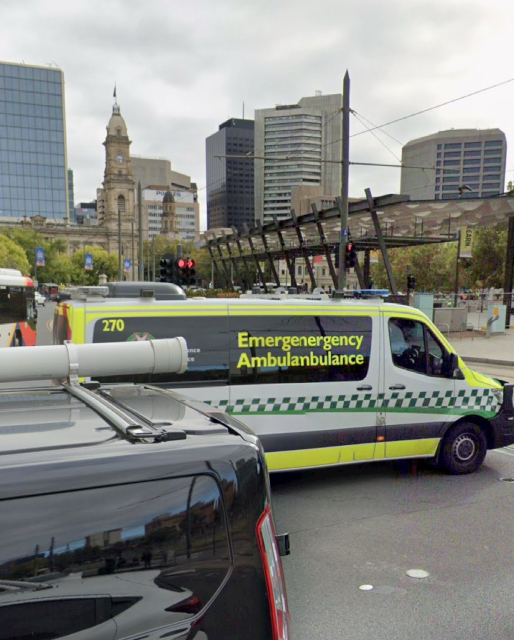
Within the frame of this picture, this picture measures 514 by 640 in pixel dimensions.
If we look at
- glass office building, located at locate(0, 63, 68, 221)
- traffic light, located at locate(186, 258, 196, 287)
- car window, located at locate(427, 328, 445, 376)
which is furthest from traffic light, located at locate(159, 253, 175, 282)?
glass office building, located at locate(0, 63, 68, 221)

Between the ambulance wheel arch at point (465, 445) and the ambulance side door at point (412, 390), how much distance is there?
0.16 meters

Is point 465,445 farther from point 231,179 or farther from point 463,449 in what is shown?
point 231,179

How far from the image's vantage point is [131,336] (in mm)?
5066

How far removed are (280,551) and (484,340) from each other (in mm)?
22121

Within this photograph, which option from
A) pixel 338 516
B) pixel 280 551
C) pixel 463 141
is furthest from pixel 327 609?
pixel 463 141

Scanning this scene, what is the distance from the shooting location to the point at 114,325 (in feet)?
16.5

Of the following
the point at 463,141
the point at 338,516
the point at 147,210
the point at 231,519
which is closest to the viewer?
the point at 231,519

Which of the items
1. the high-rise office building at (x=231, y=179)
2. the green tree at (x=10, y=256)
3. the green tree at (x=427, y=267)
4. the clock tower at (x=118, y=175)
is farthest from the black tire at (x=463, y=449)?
the clock tower at (x=118, y=175)

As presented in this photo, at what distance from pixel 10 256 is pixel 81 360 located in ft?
205

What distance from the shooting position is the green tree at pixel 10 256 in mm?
54469

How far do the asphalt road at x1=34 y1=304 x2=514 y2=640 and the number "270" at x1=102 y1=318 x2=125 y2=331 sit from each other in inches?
93.1

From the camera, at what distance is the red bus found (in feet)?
58.4

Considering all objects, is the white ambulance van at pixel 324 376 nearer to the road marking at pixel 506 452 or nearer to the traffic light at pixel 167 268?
the road marking at pixel 506 452

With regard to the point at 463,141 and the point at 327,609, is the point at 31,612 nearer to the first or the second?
the point at 327,609
